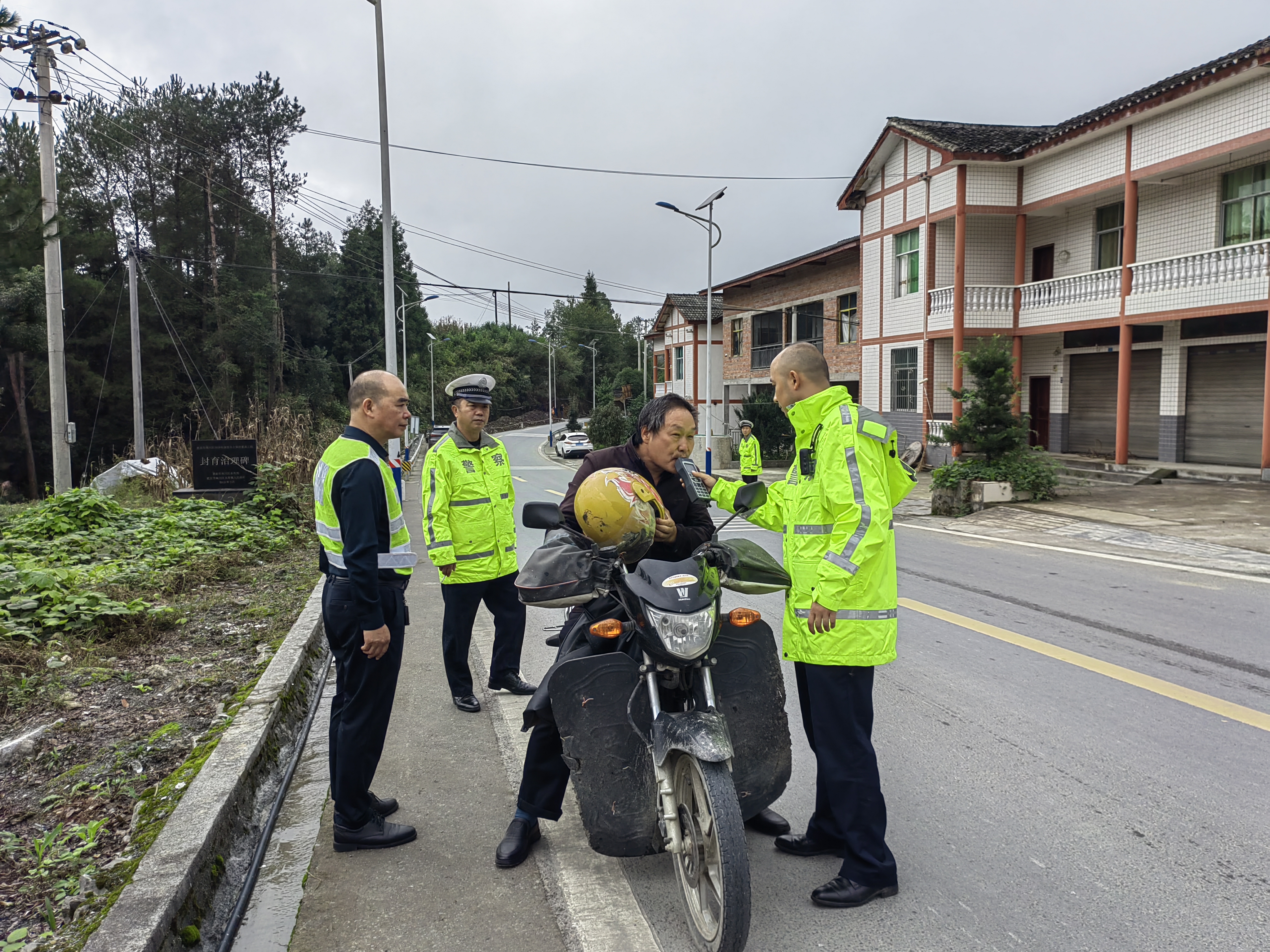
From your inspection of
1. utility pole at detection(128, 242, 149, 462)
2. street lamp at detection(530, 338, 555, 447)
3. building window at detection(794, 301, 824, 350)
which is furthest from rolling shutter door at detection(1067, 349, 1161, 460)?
street lamp at detection(530, 338, 555, 447)

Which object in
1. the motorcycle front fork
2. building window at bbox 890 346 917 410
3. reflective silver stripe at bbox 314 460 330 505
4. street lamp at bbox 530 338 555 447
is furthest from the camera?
street lamp at bbox 530 338 555 447

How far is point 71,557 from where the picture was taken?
8719 mm

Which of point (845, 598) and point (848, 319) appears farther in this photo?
point (848, 319)

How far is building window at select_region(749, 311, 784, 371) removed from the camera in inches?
1470

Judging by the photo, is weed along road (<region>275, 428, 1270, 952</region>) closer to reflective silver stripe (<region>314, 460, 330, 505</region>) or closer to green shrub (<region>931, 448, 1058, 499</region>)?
reflective silver stripe (<region>314, 460, 330, 505</region>)

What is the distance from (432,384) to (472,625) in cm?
5855

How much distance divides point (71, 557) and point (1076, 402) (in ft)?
74.5

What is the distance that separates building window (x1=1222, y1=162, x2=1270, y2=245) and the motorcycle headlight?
1934 centimetres

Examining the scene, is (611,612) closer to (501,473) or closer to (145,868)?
(145,868)

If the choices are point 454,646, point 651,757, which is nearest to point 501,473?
point 454,646

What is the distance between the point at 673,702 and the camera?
3.14 m

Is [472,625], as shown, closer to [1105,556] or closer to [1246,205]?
[1105,556]

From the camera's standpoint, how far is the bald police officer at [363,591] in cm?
346

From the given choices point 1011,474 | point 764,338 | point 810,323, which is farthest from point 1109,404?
point 764,338
